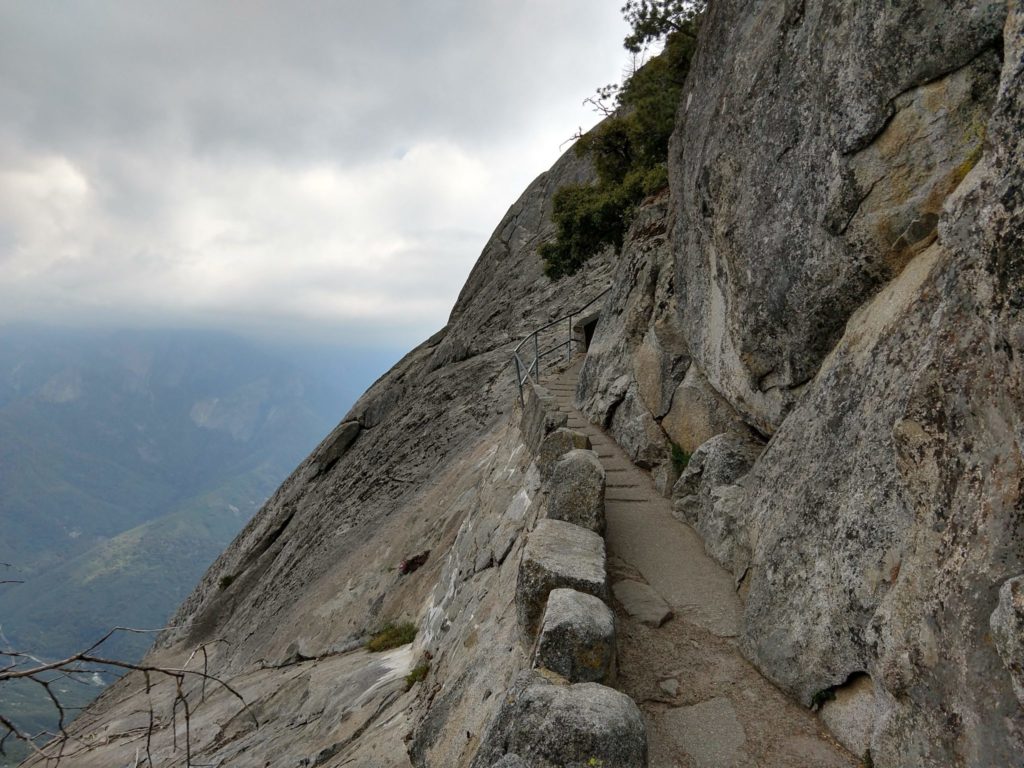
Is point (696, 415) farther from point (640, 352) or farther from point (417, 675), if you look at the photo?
point (417, 675)

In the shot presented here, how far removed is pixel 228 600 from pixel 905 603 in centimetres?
2835

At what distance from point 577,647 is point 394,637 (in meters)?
8.88

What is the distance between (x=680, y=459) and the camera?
10.5 metres

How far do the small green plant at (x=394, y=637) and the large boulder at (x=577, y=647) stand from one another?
26.3 feet

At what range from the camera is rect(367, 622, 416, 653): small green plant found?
43.3ft

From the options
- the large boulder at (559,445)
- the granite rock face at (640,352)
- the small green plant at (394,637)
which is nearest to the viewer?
the large boulder at (559,445)

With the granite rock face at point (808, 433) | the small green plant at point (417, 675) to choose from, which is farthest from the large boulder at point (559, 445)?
the small green plant at point (417, 675)

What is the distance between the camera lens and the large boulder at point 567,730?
469cm

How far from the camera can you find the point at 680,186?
11609 millimetres

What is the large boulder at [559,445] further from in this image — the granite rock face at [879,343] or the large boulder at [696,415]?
the granite rock face at [879,343]

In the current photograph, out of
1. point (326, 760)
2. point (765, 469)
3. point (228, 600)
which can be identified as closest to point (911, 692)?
point (765, 469)

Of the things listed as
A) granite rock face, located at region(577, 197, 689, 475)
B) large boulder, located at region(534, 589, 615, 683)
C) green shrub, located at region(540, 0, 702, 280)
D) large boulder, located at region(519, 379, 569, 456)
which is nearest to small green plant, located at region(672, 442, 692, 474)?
granite rock face, located at region(577, 197, 689, 475)

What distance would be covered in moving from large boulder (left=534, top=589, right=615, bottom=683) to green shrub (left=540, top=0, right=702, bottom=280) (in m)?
14.3

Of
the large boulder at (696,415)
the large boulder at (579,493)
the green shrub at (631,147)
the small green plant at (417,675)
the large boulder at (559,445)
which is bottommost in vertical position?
the small green plant at (417,675)
